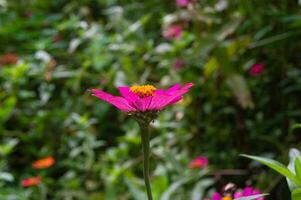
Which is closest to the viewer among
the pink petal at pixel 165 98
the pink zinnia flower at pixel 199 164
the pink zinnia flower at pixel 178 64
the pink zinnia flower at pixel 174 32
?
the pink petal at pixel 165 98

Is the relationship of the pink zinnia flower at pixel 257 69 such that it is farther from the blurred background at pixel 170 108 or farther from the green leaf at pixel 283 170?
the green leaf at pixel 283 170

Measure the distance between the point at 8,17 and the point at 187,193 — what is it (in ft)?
5.55

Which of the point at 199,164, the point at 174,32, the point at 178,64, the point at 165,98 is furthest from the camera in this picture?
the point at 174,32

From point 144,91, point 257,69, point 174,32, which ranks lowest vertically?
point 144,91

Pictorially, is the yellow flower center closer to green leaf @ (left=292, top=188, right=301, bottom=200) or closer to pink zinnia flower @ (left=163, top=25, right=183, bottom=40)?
green leaf @ (left=292, top=188, right=301, bottom=200)

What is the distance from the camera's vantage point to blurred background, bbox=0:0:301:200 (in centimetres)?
121

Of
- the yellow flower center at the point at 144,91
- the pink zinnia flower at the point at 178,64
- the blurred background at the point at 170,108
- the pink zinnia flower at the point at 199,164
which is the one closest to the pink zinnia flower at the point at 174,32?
the blurred background at the point at 170,108

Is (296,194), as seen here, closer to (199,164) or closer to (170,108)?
(199,164)

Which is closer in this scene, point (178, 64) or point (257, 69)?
point (257, 69)

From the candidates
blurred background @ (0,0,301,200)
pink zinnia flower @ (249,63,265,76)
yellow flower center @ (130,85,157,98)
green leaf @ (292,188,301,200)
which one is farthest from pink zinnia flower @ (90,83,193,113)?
pink zinnia flower @ (249,63,265,76)

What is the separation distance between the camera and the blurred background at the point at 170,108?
1.21m

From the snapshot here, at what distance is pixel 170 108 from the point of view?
4.87 ft

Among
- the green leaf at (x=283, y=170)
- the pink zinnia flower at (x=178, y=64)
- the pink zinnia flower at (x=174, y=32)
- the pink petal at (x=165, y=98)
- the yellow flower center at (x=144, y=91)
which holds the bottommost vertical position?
the green leaf at (x=283, y=170)

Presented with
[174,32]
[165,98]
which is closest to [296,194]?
[165,98]
